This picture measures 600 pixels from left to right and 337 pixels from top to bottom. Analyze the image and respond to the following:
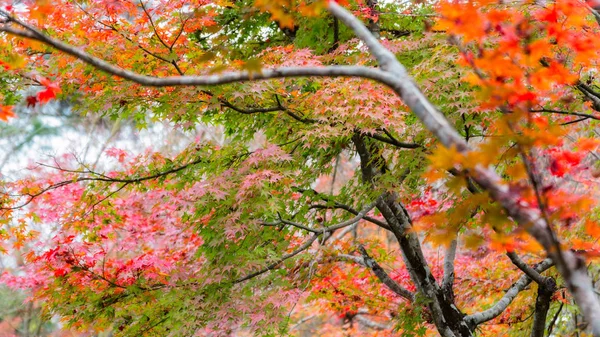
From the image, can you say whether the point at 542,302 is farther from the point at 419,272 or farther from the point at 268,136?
the point at 268,136

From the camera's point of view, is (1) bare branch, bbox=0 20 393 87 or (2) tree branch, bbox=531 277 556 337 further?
(2) tree branch, bbox=531 277 556 337

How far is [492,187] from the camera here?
1.23 m

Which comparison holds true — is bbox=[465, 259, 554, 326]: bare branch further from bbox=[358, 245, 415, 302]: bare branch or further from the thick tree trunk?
bbox=[358, 245, 415, 302]: bare branch

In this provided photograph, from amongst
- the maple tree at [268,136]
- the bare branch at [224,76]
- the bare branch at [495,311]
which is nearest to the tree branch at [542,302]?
the maple tree at [268,136]

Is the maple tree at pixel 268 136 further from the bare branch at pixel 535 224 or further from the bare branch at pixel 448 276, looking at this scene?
the bare branch at pixel 535 224

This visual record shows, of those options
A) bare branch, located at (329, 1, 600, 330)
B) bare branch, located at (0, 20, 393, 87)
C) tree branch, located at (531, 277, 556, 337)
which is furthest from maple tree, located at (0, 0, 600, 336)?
bare branch, located at (329, 1, 600, 330)

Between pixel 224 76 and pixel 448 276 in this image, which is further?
pixel 448 276

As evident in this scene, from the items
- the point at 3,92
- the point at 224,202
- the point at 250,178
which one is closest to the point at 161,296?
the point at 224,202

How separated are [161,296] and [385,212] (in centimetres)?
201

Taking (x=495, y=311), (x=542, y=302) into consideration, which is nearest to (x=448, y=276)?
(x=495, y=311)

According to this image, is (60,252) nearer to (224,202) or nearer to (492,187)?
(224,202)

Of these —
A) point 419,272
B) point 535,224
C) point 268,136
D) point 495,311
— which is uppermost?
point 268,136

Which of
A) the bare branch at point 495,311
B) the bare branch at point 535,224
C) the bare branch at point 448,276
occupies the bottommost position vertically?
the bare branch at point 535,224

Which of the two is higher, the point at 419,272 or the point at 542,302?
the point at 419,272
